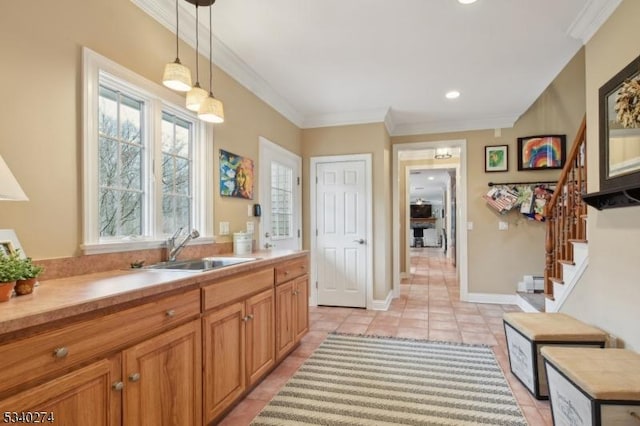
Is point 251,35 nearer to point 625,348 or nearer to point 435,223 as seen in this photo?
point 625,348

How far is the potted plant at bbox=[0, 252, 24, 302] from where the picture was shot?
1116mm

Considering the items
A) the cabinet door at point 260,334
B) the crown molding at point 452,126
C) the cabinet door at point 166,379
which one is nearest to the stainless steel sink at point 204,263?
the cabinet door at point 260,334

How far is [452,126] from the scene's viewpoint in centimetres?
504

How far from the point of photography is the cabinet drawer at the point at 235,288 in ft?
5.99

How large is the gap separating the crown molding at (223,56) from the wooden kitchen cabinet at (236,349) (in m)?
1.88

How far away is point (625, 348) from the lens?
78.2 inches

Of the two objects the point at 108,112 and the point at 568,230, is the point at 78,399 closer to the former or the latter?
the point at 108,112

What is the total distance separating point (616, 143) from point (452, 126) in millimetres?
3064

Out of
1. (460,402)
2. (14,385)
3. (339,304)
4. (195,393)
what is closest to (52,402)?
(14,385)

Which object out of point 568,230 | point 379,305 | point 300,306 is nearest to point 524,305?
point 568,230

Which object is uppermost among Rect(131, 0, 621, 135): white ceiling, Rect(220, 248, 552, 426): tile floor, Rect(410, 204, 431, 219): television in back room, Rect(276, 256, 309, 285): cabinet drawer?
Rect(131, 0, 621, 135): white ceiling

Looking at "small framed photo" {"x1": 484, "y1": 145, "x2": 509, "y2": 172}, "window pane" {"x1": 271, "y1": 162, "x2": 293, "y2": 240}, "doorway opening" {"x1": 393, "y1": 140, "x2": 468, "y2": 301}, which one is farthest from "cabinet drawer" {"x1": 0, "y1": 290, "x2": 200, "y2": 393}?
"small framed photo" {"x1": 484, "y1": 145, "x2": 509, "y2": 172}

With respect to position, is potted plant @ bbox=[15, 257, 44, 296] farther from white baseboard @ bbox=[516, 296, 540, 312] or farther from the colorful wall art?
white baseboard @ bbox=[516, 296, 540, 312]

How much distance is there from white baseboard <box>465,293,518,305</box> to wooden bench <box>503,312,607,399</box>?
248 cm
